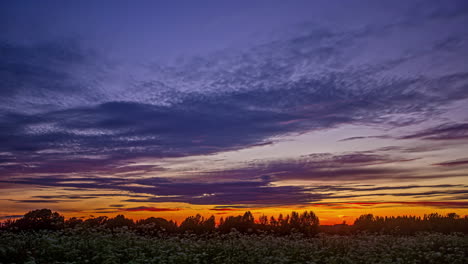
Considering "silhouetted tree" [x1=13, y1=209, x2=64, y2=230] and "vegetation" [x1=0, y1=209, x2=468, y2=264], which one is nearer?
"vegetation" [x1=0, y1=209, x2=468, y2=264]

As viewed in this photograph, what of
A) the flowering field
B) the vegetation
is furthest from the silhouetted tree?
the flowering field

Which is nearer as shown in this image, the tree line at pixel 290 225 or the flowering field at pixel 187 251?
the flowering field at pixel 187 251

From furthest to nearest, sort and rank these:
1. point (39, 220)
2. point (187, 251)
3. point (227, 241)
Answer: point (39, 220)
point (227, 241)
point (187, 251)

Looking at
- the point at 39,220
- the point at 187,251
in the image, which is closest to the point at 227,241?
the point at 187,251

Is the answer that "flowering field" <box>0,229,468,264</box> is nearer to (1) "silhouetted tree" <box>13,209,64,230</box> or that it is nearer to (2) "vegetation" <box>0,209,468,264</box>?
(2) "vegetation" <box>0,209,468,264</box>

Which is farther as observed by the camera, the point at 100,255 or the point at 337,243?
the point at 337,243

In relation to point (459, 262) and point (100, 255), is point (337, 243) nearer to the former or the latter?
point (459, 262)

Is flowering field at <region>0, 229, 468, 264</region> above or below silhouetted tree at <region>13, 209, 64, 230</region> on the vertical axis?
below

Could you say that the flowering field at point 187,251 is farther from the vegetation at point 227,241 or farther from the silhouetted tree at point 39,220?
the silhouetted tree at point 39,220

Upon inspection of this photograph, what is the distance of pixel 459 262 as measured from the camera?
1588 cm

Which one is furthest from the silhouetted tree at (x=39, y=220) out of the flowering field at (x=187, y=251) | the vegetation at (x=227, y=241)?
the flowering field at (x=187, y=251)

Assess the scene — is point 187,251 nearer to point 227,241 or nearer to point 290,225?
point 227,241

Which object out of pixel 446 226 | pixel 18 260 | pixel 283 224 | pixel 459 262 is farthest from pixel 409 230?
pixel 18 260

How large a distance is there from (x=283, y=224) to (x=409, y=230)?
9180 millimetres
